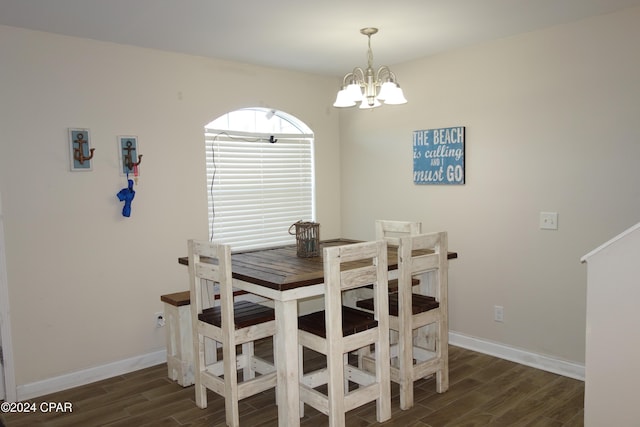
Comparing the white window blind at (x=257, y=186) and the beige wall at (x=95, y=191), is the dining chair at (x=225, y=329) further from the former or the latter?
the white window blind at (x=257, y=186)

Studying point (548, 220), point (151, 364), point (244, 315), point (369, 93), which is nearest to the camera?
point (244, 315)

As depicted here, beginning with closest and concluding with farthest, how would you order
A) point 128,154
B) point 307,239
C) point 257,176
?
point 307,239 → point 128,154 → point 257,176

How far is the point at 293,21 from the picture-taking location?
10.0 ft

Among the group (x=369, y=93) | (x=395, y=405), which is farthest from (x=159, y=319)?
(x=369, y=93)

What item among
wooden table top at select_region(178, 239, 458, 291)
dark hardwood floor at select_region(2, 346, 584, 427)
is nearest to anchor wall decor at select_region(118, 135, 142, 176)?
wooden table top at select_region(178, 239, 458, 291)

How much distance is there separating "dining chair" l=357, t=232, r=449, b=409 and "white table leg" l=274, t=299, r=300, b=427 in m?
0.67

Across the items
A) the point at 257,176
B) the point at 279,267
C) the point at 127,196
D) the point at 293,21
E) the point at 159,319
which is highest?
the point at 293,21

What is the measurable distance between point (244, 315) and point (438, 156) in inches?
83.9

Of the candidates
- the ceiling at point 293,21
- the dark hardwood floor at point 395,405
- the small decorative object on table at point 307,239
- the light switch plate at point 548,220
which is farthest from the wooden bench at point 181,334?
the light switch plate at point 548,220

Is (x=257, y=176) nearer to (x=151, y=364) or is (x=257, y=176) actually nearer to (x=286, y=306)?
(x=151, y=364)

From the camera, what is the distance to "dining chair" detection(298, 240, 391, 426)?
252cm

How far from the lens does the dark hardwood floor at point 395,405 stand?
Answer: 2.80m

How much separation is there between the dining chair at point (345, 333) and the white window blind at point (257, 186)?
1.62 metres

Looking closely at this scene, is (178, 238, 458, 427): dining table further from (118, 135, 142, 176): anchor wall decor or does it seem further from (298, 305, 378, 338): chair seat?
(118, 135, 142, 176): anchor wall decor
